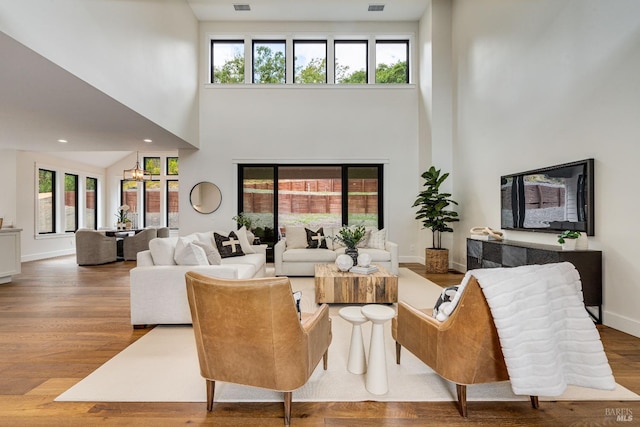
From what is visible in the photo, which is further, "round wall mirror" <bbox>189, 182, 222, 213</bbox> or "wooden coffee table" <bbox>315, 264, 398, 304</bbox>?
"round wall mirror" <bbox>189, 182, 222, 213</bbox>

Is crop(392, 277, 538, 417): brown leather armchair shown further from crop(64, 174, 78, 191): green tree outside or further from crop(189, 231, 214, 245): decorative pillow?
crop(64, 174, 78, 191): green tree outside

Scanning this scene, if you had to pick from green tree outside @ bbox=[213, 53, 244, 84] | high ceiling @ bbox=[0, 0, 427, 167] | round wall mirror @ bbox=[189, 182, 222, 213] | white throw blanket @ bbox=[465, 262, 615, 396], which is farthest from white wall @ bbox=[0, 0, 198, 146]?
white throw blanket @ bbox=[465, 262, 615, 396]

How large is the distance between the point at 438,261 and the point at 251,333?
4.97 m

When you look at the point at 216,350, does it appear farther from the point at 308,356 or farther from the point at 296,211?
the point at 296,211

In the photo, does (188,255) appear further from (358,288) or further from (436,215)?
(436,215)

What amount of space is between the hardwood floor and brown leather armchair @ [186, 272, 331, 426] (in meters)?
0.26

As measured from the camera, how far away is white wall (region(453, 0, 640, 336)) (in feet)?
9.62

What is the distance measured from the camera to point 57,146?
6.47 metres

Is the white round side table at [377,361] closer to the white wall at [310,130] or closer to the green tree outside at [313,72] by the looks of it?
the white wall at [310,130]

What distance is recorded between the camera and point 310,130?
7.11 metres

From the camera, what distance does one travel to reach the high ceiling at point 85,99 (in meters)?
3.08

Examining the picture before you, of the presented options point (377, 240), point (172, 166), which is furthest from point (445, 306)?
point (172, 166)

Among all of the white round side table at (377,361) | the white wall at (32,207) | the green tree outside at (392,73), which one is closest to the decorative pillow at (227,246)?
the white round side table at (377,361)

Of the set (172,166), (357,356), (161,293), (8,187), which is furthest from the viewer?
(172,166)
